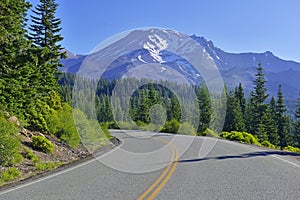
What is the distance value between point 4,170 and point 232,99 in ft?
170

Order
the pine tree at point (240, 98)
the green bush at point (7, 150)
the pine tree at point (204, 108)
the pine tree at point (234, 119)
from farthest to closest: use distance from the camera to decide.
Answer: the pine tree at point (240, 98), the pine tree at point (234, 119), the pine tree at point (204, 108), the green bush at point (7, 150)

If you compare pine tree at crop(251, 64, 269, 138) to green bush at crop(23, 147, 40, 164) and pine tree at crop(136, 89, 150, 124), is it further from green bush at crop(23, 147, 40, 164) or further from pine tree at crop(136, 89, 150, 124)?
green bush at crop(23, 147, 40, 164)

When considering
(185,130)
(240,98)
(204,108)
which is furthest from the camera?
(240,98)

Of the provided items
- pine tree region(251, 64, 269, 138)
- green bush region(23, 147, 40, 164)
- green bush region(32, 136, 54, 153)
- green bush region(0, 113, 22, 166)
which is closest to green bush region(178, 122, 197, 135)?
pine tree region(251, 64, 269, 138)

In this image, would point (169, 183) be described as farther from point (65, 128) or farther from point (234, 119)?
point (234, 119)

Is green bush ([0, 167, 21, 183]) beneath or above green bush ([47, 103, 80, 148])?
beneath

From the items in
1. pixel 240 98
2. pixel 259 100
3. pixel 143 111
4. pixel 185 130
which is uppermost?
pixel 240 98

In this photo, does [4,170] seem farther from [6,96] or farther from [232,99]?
[232,99]

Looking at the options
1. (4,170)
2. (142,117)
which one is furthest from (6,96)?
(142,117)

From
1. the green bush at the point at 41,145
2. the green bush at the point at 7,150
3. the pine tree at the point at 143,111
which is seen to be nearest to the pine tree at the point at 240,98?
the pine tree at the point at 143,111

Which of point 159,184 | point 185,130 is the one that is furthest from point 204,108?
point 159,184

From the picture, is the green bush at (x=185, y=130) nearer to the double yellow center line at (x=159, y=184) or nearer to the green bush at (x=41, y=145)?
the green bush at (x=41, y=145)

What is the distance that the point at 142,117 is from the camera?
2381 inches

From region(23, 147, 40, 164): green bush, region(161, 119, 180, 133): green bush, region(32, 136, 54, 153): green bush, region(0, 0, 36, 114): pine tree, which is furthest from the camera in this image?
region(161, 119, 180, 133): green bush
